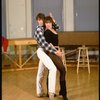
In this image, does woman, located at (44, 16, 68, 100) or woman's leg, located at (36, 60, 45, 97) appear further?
woman's leg, located at (36, 60, 45, 97)

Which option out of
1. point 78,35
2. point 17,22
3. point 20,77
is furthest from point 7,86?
point 17,22

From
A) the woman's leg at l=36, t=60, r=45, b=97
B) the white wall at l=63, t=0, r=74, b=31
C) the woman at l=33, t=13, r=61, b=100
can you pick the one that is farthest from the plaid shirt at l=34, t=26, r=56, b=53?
the white wall at l=63, t=0, r=74, b=31

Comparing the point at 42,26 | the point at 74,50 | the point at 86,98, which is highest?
the point at 42,26

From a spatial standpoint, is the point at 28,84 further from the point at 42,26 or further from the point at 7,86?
the point at 42,26

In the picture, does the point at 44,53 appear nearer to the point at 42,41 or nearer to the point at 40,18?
the point at 42,41

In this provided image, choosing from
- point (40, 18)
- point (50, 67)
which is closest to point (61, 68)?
point (50, 67)

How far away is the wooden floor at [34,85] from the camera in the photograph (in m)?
4.68

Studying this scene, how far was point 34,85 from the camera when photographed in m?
5.59

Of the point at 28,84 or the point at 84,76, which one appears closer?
the point at 28,84

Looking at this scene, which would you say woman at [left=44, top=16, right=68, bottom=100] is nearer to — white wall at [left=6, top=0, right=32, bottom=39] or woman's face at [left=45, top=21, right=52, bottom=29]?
woman's face at [left=45, top=21, right=52, bottom=29]

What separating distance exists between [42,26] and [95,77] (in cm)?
249

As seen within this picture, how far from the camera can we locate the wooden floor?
468 cm

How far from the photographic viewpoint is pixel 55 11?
8.58 meters

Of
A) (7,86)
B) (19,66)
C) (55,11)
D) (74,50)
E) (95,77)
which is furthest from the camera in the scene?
(55,11)
